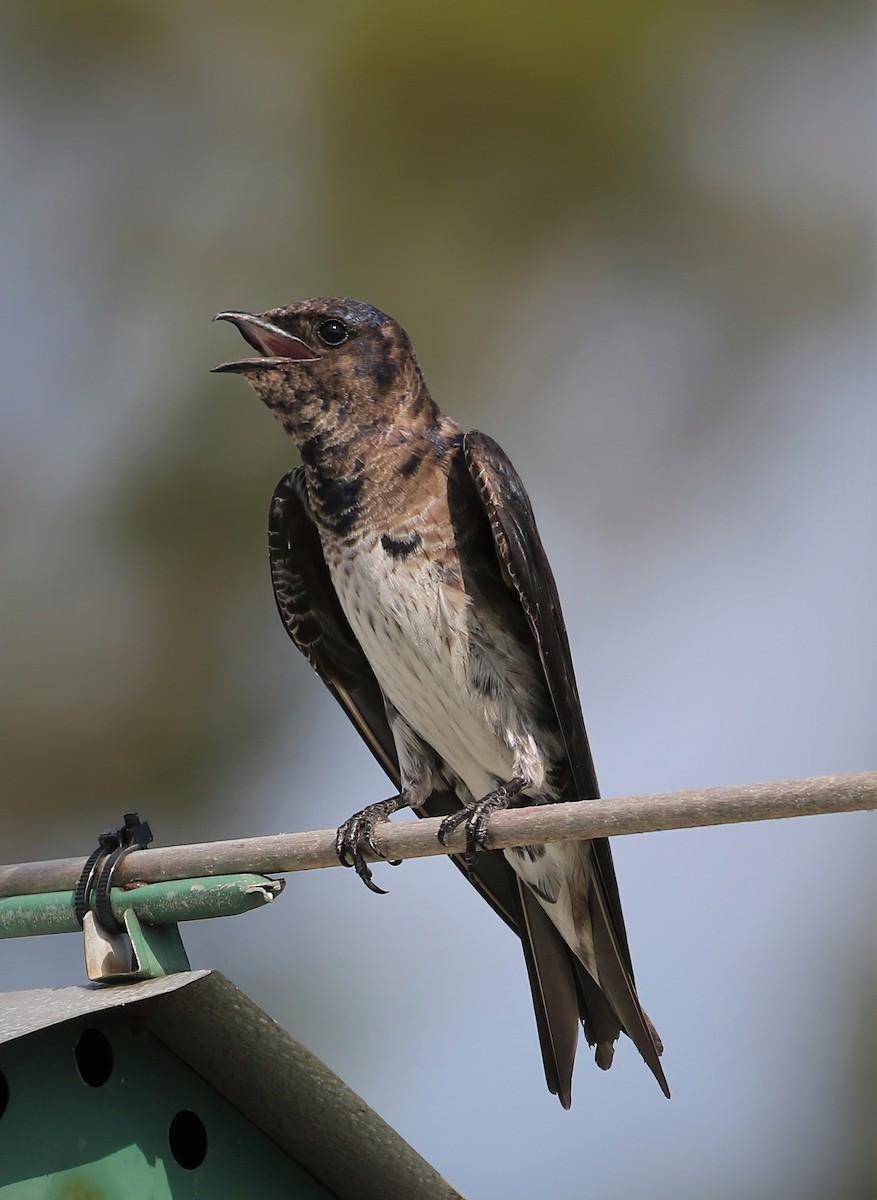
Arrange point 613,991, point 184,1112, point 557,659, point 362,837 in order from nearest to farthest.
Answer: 1. point 184,1112
2. point 362,837
3. point 613,991
4. point 557,659

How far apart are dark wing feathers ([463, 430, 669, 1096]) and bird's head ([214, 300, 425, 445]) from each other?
27 centimetres

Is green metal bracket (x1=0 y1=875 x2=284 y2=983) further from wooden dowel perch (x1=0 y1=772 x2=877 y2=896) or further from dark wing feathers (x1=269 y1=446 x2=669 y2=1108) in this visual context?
dark wing feathers (x1=269 y1=446 x2=669 y2=1108)

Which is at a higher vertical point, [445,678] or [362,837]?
[445,678]

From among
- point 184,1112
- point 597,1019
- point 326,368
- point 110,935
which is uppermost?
point 326,368

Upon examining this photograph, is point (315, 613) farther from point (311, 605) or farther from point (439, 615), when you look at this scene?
point (439, 615)

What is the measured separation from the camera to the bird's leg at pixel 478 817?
6.89 ft

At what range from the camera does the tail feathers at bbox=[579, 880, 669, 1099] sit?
2.53m

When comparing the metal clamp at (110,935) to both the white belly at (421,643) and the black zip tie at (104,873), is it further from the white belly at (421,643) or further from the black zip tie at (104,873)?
the white belly at (421,643)

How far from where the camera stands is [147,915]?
1841 mm

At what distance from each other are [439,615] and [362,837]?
0.64m

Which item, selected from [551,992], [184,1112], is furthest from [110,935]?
[551,992]

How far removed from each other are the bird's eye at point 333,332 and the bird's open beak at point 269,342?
1.4 inches

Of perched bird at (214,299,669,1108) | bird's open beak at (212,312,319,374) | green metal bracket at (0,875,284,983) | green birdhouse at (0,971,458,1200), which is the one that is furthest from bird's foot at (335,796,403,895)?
bird's open beak at (212,312,319,374)

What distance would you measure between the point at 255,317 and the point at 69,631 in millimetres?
1331
